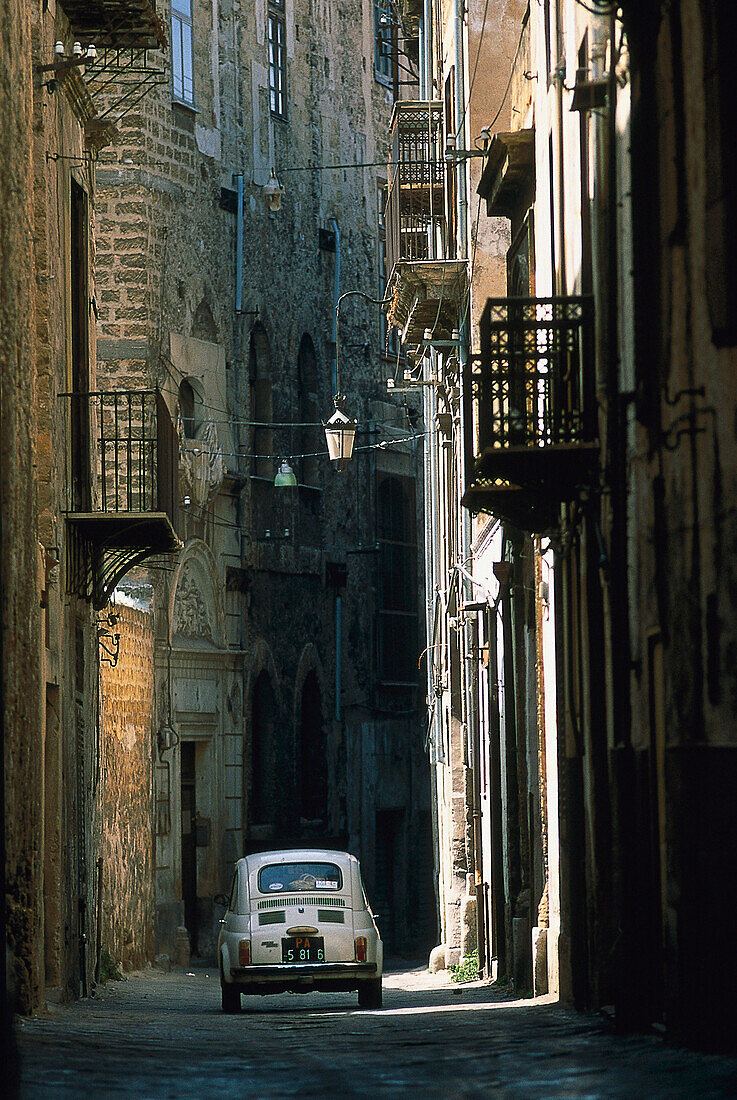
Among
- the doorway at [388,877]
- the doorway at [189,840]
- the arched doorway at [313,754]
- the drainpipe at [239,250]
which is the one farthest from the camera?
the doorway at [388,877]

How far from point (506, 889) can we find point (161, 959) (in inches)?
320

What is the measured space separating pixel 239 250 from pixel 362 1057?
21.1 meters

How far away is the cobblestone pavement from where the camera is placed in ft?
25.0

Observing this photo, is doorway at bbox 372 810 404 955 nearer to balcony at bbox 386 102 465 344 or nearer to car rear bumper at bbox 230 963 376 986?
balcony at bbox 386 102 465 344

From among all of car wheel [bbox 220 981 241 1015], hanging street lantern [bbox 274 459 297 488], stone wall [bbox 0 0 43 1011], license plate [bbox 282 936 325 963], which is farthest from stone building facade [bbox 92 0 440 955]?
stone wall [bbox 0 0 43 1011]

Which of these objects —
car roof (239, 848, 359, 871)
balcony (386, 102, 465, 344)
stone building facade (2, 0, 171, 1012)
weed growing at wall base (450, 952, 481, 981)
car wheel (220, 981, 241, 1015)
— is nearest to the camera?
stone building facade (2, 0, 171, 1012)

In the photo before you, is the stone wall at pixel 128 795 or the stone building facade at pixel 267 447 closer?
the stone wall at pixel 128 795

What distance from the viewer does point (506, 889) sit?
17.1 m

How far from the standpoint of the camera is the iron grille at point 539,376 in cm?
1170

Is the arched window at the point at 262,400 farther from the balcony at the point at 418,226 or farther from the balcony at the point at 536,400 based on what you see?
the balcony at the point at 536,400

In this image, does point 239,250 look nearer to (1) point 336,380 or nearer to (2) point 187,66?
(2) point 187,66

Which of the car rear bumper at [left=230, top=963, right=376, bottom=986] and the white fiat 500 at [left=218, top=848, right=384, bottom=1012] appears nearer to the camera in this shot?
the car rear bumper at [left=230, top=963, right=376, bottom=986]

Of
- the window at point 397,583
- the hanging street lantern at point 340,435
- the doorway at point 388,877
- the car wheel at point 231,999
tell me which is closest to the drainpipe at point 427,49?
the hanging street lantern at point 340,435

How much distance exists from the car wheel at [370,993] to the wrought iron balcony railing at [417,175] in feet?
29.5
